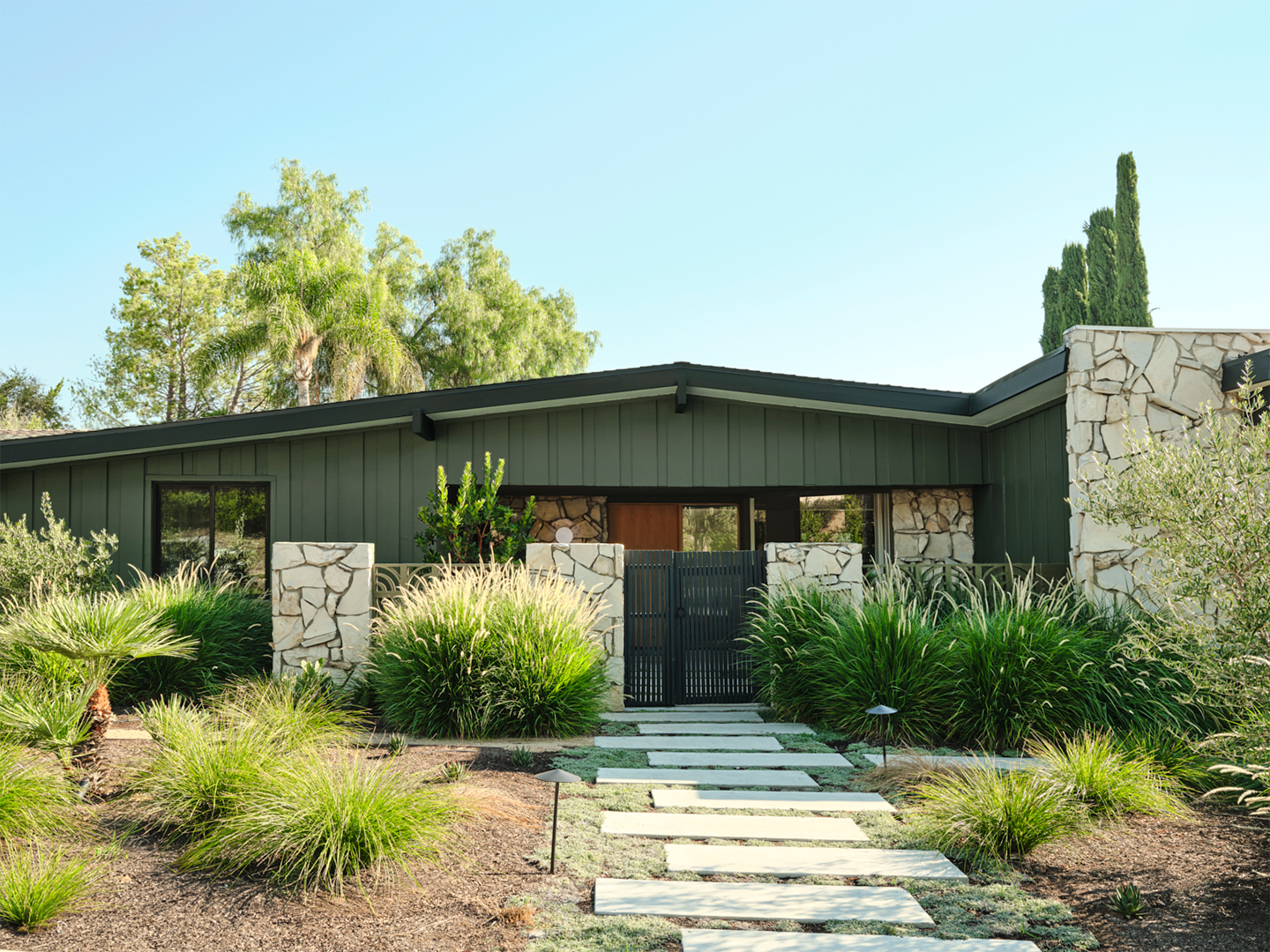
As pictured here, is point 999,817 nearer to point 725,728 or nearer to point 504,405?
point 725,728

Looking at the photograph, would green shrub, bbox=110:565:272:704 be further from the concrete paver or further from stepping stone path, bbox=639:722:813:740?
the concrete paver

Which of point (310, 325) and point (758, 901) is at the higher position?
point (310, 325)

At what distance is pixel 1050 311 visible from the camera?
19.2m

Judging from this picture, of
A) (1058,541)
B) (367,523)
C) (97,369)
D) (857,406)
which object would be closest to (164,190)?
(97,369)

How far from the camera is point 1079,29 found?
348 inches

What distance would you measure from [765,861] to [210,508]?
8.03 m

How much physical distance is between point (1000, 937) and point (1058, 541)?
561 centimetres

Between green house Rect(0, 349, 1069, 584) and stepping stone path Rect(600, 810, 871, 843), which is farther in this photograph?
green house Rect(0, 349, 1069, 584)

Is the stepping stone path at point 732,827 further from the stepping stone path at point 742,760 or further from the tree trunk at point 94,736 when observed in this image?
the tree trunk at point 94,736

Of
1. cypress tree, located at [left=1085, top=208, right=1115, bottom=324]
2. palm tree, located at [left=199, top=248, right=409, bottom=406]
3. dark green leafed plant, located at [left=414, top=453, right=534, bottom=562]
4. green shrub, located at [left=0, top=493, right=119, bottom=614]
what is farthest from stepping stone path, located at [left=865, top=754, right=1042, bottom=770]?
palm tree, located at [left=199, top=248, right=409, bottom=406]

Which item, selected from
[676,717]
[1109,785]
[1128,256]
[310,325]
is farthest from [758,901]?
[310,325]

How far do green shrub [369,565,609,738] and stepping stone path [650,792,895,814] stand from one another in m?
1.45

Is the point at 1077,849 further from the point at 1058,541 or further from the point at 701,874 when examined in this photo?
the point at 1058,541

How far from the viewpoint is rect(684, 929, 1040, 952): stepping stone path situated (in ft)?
8.80
